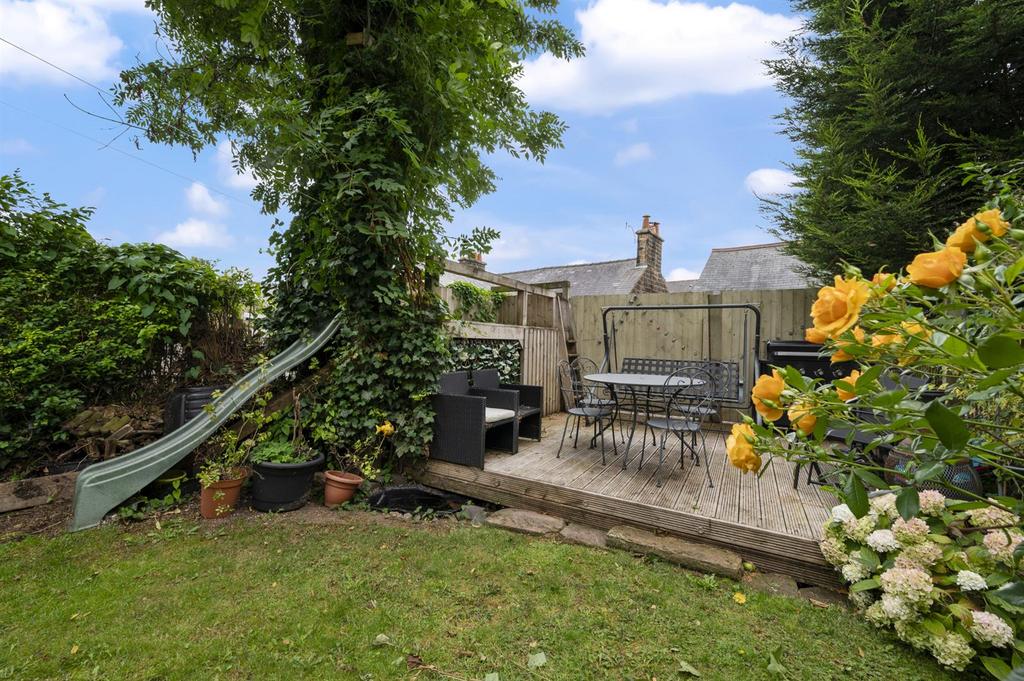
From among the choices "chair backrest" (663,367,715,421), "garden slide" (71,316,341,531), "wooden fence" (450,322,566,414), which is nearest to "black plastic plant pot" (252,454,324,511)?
"garden slide" (71,316,341,531)

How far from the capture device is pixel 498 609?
195 cm

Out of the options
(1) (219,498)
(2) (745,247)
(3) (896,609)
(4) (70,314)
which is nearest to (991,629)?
(3) (896,609)

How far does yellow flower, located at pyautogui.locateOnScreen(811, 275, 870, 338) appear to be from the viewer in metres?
0.63

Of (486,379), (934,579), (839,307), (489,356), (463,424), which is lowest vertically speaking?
(934,579)

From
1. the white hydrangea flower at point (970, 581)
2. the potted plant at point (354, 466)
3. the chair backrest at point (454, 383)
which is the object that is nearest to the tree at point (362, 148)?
the potted plant at point (354, 466)

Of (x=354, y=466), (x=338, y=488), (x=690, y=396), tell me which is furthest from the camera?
(x=690, y=396)

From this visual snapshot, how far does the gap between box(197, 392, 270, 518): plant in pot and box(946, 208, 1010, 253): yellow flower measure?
351 cm

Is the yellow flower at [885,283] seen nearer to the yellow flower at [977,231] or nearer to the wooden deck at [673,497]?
the yellow flower at [977,231]

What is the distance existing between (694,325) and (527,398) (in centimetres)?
247

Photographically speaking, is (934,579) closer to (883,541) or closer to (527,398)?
(883,541)

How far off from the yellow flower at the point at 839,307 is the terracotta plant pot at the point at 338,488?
10.2 feet

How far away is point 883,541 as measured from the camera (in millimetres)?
2002

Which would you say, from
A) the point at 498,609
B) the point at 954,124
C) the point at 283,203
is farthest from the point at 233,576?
the point at 954,124

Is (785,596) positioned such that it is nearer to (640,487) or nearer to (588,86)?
(640,487)
